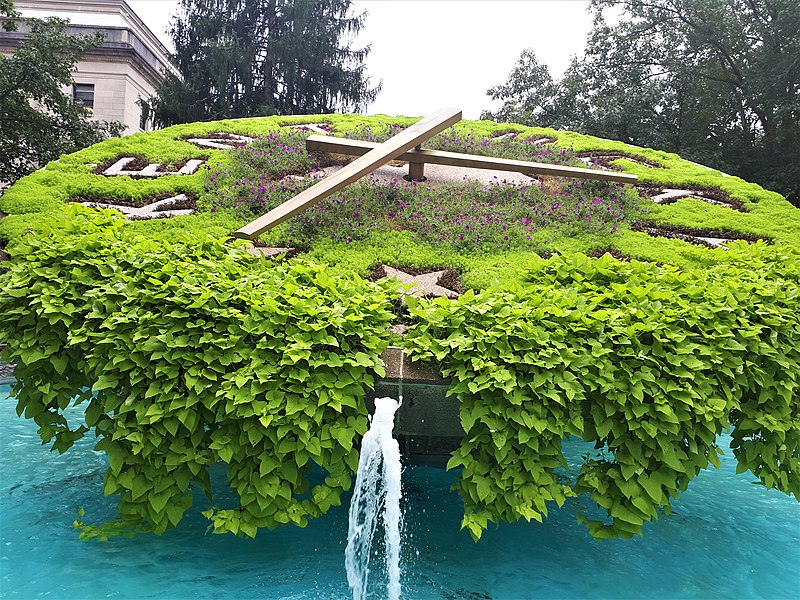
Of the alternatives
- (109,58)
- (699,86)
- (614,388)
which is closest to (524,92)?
(699,86)

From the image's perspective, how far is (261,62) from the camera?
19281 mm

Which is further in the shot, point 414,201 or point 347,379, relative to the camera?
point 414,201

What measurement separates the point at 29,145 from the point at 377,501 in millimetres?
11547

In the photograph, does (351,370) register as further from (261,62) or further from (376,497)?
(261,62)

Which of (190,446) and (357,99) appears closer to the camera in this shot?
(190,446)

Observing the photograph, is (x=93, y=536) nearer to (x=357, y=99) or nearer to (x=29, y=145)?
(x=29, y=145)

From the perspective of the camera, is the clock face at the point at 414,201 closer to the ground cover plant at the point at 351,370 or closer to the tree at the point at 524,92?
the ground cover plant at the point at 351,370

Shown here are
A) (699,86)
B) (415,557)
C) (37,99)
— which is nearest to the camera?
(415,557)

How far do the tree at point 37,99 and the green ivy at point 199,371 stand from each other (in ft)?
32.6

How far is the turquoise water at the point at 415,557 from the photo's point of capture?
8.77ft

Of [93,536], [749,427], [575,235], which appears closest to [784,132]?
[575,235]

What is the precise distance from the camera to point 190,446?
269 centimetres

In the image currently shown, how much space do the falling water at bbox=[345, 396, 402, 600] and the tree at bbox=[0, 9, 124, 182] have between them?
11.1 m

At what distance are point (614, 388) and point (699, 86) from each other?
15157 mm
